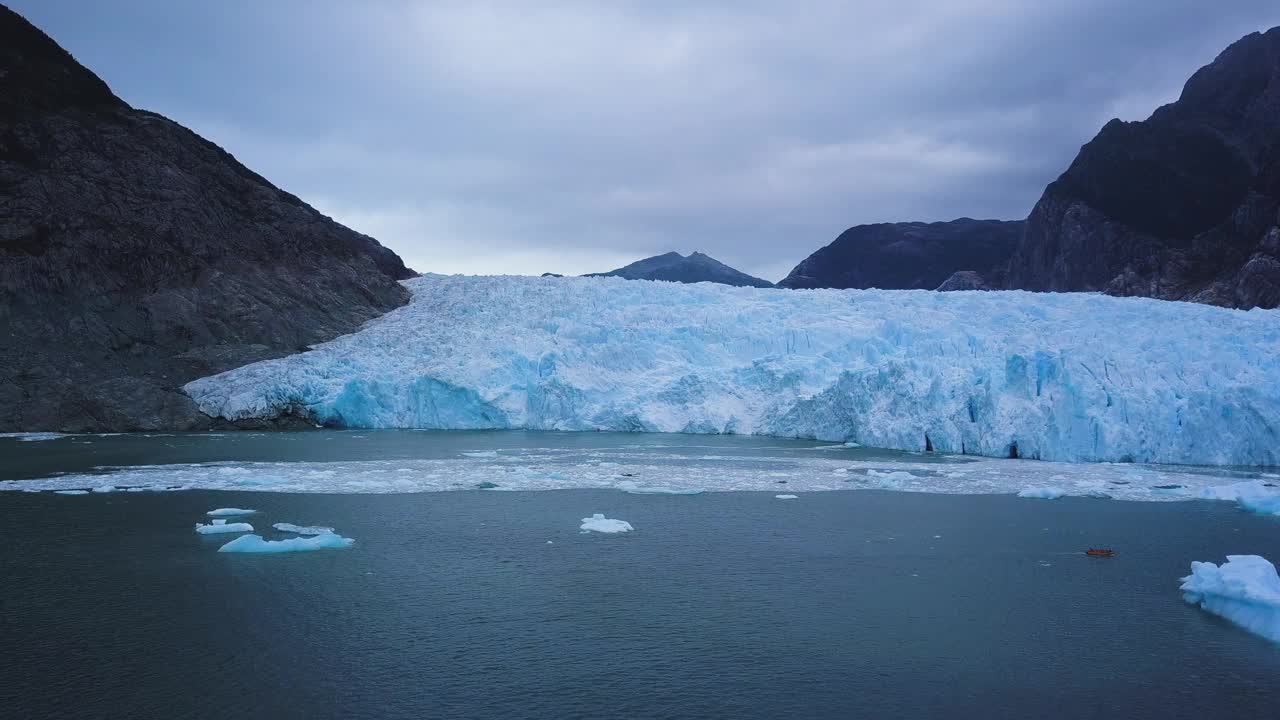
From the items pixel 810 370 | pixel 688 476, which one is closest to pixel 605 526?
pixel 688 476

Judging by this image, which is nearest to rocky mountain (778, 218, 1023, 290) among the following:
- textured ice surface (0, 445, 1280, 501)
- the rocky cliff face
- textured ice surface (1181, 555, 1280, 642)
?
the rocky cliff face

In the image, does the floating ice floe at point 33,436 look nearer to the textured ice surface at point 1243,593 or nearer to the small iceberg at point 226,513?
the small iceberg at point 226,513

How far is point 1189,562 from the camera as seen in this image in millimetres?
8344

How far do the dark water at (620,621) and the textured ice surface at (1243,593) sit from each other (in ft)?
0.53

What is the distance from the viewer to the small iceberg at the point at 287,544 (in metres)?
8.16

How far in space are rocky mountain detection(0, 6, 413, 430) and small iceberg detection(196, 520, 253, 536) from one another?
49.1ft

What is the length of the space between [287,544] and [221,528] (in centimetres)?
121

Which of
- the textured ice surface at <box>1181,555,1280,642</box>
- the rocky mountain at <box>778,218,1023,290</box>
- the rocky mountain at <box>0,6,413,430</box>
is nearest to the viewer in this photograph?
the textured ice surface at <box>1181,555,1280,642</box>

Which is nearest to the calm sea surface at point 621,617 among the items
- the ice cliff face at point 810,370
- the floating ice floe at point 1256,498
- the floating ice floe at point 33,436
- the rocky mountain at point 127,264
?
the floating ice floe at point 1256,498

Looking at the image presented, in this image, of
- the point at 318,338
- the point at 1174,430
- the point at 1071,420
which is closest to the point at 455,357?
the point at 318,338

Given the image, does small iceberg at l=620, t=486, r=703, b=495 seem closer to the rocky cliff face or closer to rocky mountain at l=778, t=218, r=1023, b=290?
the rocky cliff face

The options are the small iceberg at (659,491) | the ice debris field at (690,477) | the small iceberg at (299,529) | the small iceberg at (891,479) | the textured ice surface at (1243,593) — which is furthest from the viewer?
the small iceberg at (891,479)

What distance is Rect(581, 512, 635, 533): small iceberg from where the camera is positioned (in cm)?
945

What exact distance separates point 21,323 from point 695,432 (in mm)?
17971
